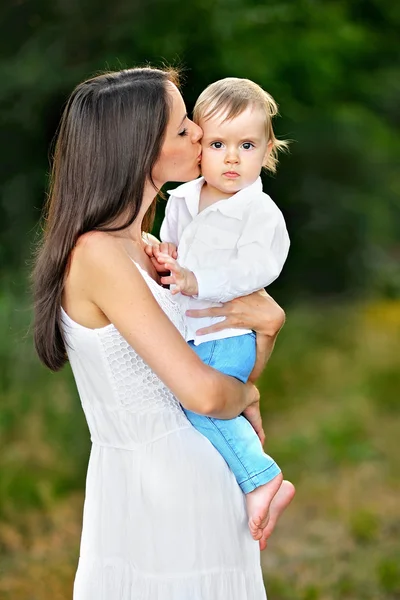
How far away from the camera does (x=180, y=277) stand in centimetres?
218

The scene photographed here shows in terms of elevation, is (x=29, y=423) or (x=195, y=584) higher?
(x=195, y=584)

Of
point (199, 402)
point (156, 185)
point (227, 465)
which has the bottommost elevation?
point (227, 465)

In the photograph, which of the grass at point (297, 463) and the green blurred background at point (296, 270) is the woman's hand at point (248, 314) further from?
the grass at point (297, 463)

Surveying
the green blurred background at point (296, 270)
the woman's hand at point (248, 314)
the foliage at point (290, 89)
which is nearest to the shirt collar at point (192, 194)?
the woman's hand at point (248, 314)

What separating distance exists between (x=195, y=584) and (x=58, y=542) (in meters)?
3.31

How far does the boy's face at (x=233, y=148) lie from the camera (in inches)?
90.0

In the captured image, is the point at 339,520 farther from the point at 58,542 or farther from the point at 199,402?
the point at 199,402

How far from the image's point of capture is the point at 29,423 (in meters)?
5.55

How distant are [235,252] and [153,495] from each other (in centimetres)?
52

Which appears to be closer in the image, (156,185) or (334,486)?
(156,185)

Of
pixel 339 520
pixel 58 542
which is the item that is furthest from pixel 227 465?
pixel 339 520

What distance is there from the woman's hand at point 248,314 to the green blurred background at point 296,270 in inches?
99.2

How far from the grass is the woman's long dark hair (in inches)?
116

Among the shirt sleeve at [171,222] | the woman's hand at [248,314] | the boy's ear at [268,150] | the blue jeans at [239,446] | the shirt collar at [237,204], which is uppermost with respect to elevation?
the boy's ear at [268,150]
